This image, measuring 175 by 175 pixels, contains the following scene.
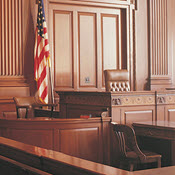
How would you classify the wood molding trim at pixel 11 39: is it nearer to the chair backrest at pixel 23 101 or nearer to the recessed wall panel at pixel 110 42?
the chair backrest at pixel 23 101

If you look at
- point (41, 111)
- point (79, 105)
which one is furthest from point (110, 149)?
point (41, 111)

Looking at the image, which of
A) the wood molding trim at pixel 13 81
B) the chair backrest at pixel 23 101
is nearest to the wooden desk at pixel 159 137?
the chair backrest at pixel 23 101

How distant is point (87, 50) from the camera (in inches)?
304

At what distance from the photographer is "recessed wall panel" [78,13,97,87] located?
25.2 feet

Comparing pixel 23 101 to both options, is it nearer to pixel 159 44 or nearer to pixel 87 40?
Result: pixel 87 40

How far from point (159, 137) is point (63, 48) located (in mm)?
3447

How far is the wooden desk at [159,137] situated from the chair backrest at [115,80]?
1.11 metres

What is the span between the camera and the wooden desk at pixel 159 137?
4513 millimetres

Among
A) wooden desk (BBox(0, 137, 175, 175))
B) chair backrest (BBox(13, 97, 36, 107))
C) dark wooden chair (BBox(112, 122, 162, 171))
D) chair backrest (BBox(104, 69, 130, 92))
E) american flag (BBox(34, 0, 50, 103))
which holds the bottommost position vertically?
dark wooden chair (BBox(112, 122, 162, 171))

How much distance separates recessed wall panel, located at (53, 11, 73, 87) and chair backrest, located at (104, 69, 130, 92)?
1690 mm

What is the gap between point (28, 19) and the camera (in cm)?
705

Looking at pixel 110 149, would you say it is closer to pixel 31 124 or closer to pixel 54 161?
pixel 31 124

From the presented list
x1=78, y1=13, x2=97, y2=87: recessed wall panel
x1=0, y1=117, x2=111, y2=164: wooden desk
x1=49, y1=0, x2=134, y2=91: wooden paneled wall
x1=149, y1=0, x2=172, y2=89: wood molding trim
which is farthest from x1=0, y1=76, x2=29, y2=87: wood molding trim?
x1=149, y1=0, x2=172, y2=89: wood molding trim

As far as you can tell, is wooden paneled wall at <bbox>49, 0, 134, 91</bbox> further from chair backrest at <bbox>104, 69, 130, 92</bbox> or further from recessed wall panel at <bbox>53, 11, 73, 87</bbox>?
chair backrest at <bbox>104, 69, 130, 92</bbox>
